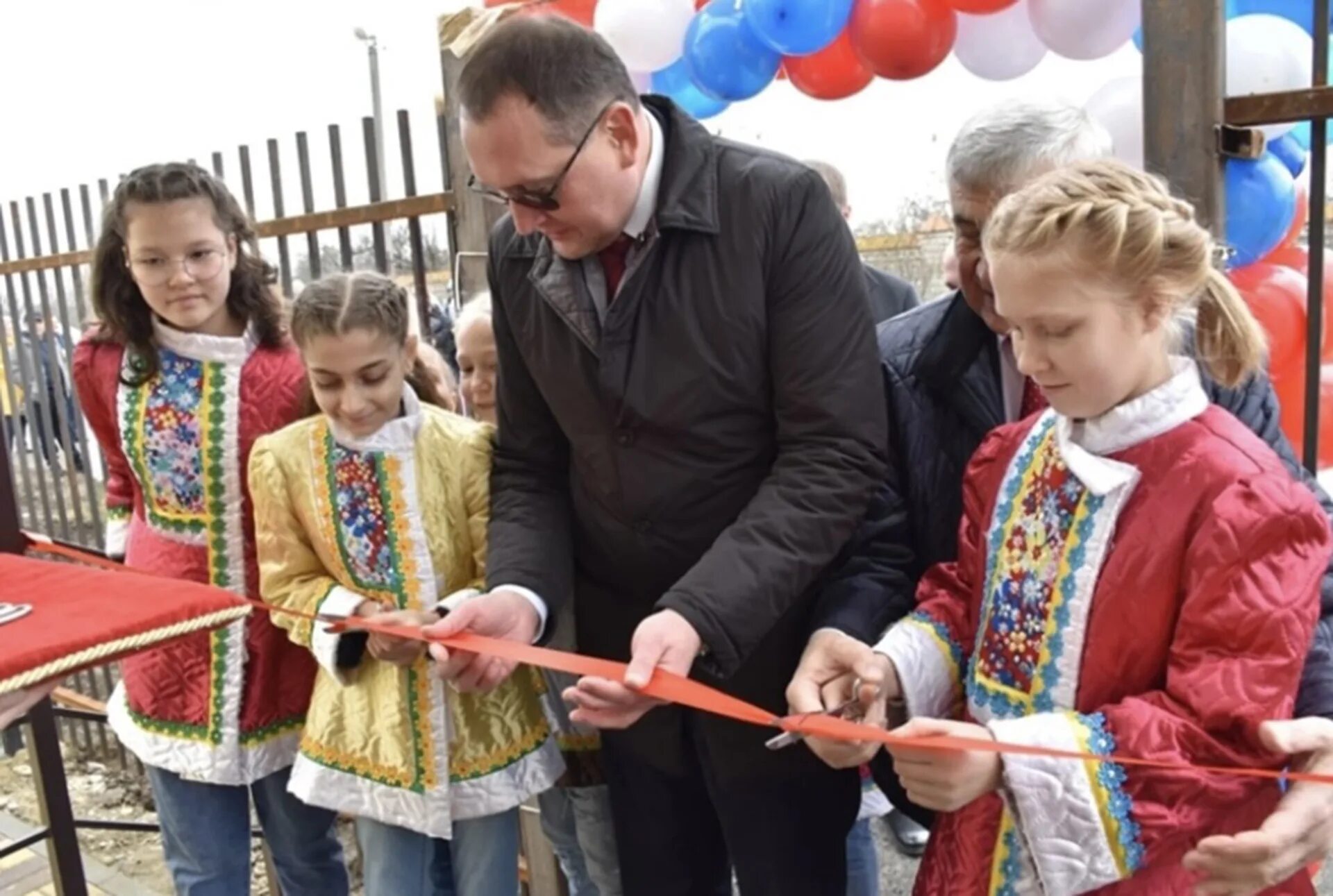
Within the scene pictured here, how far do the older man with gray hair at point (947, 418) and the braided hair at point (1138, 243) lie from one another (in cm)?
10

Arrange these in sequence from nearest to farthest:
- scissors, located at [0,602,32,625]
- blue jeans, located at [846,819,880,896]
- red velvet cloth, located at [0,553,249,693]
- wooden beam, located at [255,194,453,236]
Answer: red velvet cloth, located at [0,553,249,693] → scissors, located at [0,602,32,625] → blue jeans, located at [846,819,880,896] → wooden beam, located at [255,194,453,236]

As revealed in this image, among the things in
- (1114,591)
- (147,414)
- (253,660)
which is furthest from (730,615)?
(147,414)

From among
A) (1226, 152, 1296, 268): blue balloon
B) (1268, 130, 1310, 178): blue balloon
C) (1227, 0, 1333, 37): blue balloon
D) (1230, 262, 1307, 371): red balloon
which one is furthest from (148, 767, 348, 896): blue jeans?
(1227, 0, 1333, 37): blue balloon

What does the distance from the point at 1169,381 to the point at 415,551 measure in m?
1.27

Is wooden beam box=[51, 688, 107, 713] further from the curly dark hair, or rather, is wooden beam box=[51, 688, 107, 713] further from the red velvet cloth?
the red velvet cloth

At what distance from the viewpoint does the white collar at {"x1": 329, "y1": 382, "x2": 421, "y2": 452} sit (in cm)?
204

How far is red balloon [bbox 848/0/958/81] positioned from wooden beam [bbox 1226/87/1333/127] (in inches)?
56.7

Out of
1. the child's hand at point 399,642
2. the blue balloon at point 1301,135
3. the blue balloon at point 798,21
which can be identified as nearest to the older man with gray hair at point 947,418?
the child's hand at point 399,642

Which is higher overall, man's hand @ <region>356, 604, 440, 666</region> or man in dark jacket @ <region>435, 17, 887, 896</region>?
man in dark jacket @ <region>435, 17, 887, 896</region>

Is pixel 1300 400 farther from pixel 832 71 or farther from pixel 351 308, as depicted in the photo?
pixel 351 308

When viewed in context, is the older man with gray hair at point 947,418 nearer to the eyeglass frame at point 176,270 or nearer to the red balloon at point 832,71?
the eyeglass frame at point 176,270

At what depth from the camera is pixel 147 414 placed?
227 cm

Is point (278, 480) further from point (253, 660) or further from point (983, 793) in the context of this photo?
point (983, 793)

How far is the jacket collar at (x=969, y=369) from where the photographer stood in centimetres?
171
